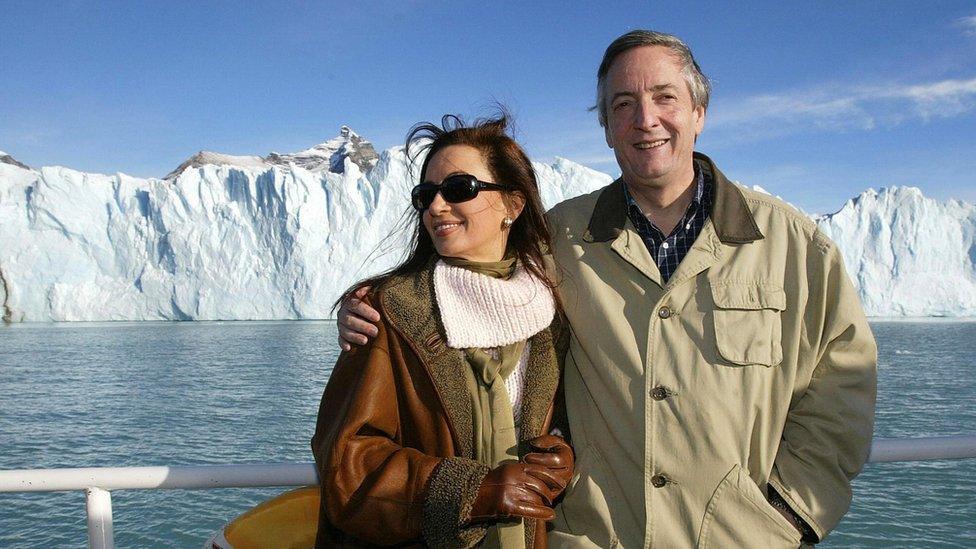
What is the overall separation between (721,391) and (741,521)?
0.25 m

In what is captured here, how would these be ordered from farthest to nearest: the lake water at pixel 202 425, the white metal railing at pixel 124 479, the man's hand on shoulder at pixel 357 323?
the lake water at pixel 202 425 < the white metal railing at pixel 124 479 < the man's hand on shoulder at pixel 357 323

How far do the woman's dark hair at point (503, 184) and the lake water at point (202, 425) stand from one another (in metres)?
5.04

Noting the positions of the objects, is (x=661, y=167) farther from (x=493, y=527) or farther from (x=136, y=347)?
(x=136, y=347)

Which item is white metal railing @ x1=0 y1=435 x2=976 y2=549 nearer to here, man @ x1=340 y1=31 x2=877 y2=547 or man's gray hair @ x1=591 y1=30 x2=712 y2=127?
man @ x1=340 y1=31 x2=877 y2=547

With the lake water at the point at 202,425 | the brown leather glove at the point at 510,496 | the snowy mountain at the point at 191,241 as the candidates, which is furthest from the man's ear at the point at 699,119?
the snowy mountain at the point at 191,241

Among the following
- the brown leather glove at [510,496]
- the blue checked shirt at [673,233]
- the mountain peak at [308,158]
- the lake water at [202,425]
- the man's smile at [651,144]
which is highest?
the mountain peak at [308,158]

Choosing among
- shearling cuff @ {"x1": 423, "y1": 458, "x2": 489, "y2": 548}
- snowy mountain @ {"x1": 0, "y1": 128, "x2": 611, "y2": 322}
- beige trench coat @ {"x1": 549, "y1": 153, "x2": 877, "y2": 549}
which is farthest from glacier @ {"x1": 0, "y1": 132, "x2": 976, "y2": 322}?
shearling cuff @ {"x1": 423, "y1": 458, "x2": 489, "y2": 548}

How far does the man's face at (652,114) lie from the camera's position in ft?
4.99

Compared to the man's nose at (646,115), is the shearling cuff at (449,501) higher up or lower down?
lower down

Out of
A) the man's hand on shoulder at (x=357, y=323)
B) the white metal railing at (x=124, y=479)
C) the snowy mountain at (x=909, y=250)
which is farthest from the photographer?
the snowy mountain at (x=909, y=250)

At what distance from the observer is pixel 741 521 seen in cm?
140

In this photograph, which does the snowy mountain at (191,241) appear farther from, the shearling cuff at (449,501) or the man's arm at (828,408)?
the shearling cuff at (449,501)

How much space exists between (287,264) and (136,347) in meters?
7.50

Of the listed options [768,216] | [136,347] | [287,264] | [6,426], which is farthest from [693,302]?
[287,264]
